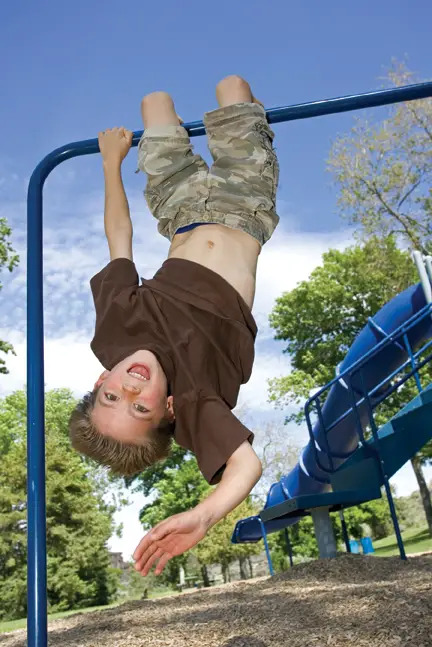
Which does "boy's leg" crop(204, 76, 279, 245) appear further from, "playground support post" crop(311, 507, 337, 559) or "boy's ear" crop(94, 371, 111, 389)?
"playground support post" crop(311, 507, 337, 559)

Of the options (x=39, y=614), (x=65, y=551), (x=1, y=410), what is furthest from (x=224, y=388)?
(x=1, y=410)

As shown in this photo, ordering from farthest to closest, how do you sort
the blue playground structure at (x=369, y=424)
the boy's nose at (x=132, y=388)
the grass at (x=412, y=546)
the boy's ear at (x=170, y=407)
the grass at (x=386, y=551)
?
the grass at (x=412, y=546) → the grass at (x=386, y=551) → the blue playground structure at (x=369, y=424) → the boy's ear at (x=170, y=407) → the boy's nose at (x=132, y=388)

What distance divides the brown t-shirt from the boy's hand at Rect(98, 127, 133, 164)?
53 cm

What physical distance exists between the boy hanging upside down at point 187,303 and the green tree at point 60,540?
15.8 metres

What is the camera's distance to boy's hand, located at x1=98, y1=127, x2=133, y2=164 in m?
3.03

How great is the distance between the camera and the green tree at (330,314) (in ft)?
64.7

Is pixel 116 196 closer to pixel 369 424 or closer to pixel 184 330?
pixel 184 330

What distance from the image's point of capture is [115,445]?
8.39 feet

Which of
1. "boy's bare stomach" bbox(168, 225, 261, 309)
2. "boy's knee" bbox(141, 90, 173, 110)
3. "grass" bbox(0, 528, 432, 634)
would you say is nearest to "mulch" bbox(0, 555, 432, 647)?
"grass" bbox(0, 528, 432, 634)

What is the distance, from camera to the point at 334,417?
8.45 m

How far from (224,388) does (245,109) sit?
128cm

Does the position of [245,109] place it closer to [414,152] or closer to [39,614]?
[39,614]

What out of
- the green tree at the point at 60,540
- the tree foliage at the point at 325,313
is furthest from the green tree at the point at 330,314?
the green tree at the point at 60,540

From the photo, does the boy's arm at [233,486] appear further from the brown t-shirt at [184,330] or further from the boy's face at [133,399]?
the boy's face at [133,399]
